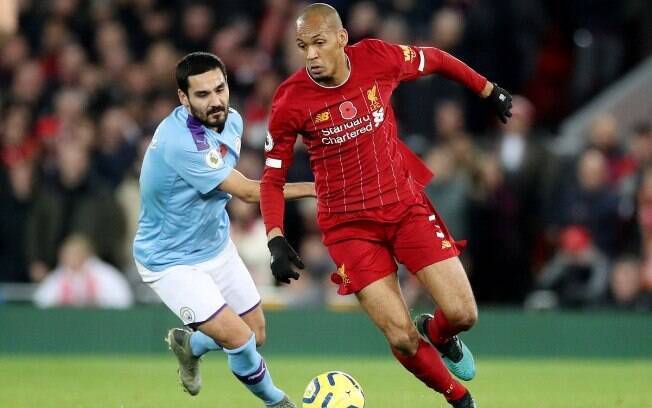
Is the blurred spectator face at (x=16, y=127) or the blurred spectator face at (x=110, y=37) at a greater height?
the blurred spectator face at (x=110, y=37)

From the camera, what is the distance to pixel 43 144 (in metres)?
15.7

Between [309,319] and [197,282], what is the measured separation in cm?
564

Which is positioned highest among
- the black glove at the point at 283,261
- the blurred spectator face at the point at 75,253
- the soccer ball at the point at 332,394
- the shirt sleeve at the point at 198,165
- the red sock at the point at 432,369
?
the shirt sleeve at the point at 198,165

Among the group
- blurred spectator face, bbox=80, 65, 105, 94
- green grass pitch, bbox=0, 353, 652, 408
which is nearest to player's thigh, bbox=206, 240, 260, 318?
green grass pitch, bbox=0, 353, 652, 408

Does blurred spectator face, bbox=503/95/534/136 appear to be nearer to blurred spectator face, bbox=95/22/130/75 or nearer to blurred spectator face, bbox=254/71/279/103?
blurred spectator face, bbox=254/71/279/103

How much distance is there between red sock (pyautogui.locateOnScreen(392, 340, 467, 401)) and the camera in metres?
8.62

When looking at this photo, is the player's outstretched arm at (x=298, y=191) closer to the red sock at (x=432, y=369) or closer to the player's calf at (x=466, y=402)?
the red sock at (x=432, y=369)

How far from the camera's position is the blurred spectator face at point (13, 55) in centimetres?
1630

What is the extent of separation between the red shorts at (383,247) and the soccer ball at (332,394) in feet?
1.86

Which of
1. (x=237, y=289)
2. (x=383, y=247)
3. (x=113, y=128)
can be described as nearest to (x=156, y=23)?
(x=113, y=128)

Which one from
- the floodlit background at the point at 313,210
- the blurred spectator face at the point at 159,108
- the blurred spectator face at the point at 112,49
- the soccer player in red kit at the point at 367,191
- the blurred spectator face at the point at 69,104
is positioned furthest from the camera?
the blurred spectator face at the point at 112,49

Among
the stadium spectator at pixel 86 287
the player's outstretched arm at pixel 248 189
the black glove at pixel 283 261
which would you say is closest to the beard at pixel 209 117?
the player's outstretched arm at pixel 248 189

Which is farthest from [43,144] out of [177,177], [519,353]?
[177,177]

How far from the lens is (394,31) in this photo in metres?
14.9
